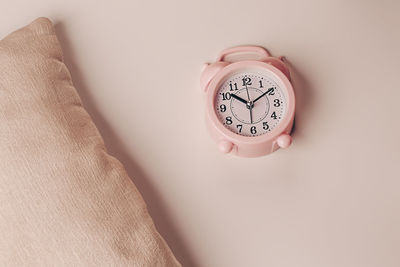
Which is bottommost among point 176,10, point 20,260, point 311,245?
point 20,260

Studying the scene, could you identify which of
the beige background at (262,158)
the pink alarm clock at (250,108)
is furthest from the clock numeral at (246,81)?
the beige background at (262,158)

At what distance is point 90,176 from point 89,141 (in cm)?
7

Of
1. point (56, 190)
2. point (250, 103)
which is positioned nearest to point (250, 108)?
point (250, 103)

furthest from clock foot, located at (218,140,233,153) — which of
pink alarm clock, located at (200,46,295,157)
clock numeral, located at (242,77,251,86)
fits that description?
clock numeral, located at (242,77,251,86)

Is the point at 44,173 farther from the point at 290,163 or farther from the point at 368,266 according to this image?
the point at 368,266

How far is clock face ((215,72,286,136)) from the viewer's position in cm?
66

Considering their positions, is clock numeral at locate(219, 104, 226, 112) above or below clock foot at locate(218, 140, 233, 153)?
above

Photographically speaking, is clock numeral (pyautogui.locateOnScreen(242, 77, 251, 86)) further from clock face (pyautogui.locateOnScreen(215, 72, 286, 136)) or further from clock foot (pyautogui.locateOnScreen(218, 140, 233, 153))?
clock foot (pyautogui.locateOnScreen(218, 140, 233, 153))

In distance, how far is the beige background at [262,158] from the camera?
0.66 m

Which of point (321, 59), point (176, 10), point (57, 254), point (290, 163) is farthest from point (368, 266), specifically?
point (176, 10)

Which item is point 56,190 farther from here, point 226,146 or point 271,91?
point 271,91

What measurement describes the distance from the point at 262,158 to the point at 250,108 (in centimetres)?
10

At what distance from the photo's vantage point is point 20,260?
54 centimetres

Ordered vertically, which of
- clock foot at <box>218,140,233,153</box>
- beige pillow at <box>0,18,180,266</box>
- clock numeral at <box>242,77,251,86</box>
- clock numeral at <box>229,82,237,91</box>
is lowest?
beige pillow at <box>0,18,180,266</box>
